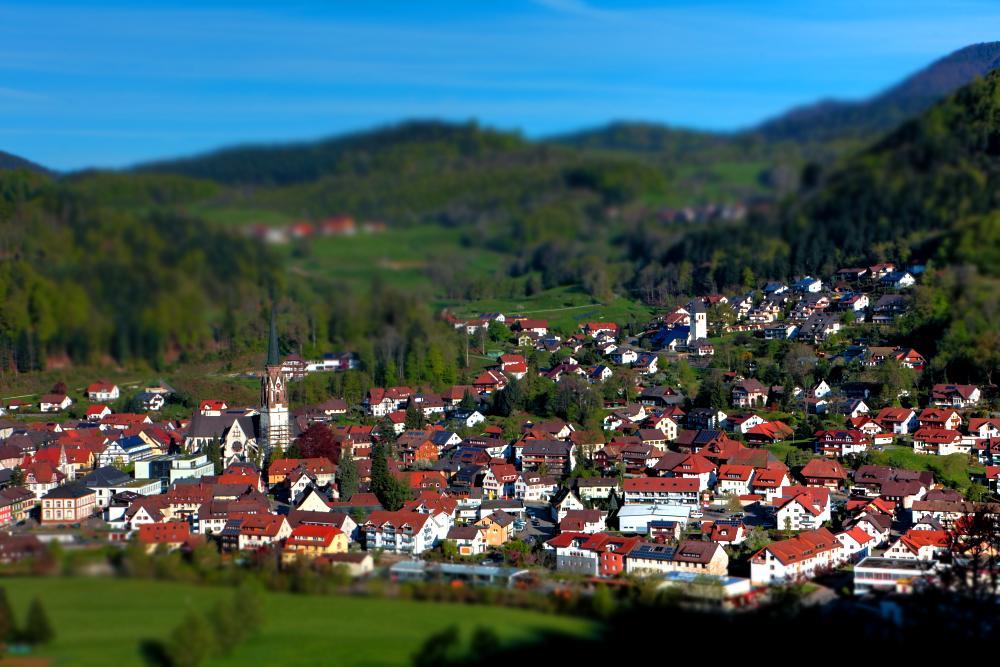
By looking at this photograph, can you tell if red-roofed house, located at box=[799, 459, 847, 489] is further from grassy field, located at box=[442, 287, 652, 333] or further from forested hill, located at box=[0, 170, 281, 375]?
forested hill, located at box=[0, 170, 281, 375]

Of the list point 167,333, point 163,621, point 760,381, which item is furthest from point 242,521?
point 760,381

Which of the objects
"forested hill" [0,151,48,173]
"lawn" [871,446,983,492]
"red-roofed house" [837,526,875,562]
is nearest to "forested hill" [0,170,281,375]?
"forested hill" [0,151,48,173]

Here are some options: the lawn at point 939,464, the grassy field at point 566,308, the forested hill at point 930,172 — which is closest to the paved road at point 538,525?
the grassy field at point 566,308

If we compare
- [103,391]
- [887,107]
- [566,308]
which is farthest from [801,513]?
[103,391]

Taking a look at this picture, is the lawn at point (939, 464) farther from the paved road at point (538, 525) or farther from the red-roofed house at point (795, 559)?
the paved road at point (538, 525)

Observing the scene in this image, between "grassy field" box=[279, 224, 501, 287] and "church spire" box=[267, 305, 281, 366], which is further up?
"grassy field" box=[279, 224, 501, 287]

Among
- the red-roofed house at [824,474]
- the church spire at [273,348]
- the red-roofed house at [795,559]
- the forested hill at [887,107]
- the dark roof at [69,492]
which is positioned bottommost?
the red-roofed house at [795,559]
